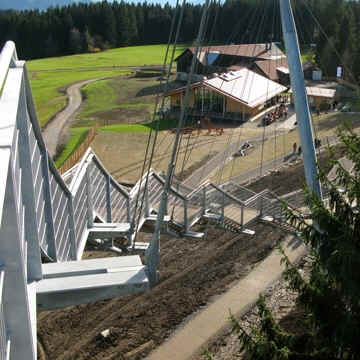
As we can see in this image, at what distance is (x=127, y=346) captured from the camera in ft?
47.6

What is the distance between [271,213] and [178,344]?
20.2 feet

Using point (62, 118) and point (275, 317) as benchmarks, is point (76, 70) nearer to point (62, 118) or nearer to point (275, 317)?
point (62, 118)

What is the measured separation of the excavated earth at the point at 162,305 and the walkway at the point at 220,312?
316mm

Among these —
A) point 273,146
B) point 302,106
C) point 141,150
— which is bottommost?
point 141,150

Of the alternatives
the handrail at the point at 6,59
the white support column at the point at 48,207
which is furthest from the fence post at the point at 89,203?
the handrail at the point at 6,59

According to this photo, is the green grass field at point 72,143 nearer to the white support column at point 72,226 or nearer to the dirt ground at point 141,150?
the dirt ground at point 141,150

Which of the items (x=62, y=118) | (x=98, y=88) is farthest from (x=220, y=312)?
(x=98, y=88)

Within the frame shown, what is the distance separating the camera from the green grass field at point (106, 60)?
86812 mm

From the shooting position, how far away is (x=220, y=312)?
51.1 feet

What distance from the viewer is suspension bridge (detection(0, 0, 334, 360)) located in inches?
208

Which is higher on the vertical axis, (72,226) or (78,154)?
(72,226)

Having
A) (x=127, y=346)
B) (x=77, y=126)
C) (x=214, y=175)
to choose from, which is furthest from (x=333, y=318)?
(x=77, y=126)

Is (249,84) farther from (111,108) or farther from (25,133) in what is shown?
(25,133)

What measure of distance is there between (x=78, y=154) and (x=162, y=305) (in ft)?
65.4
